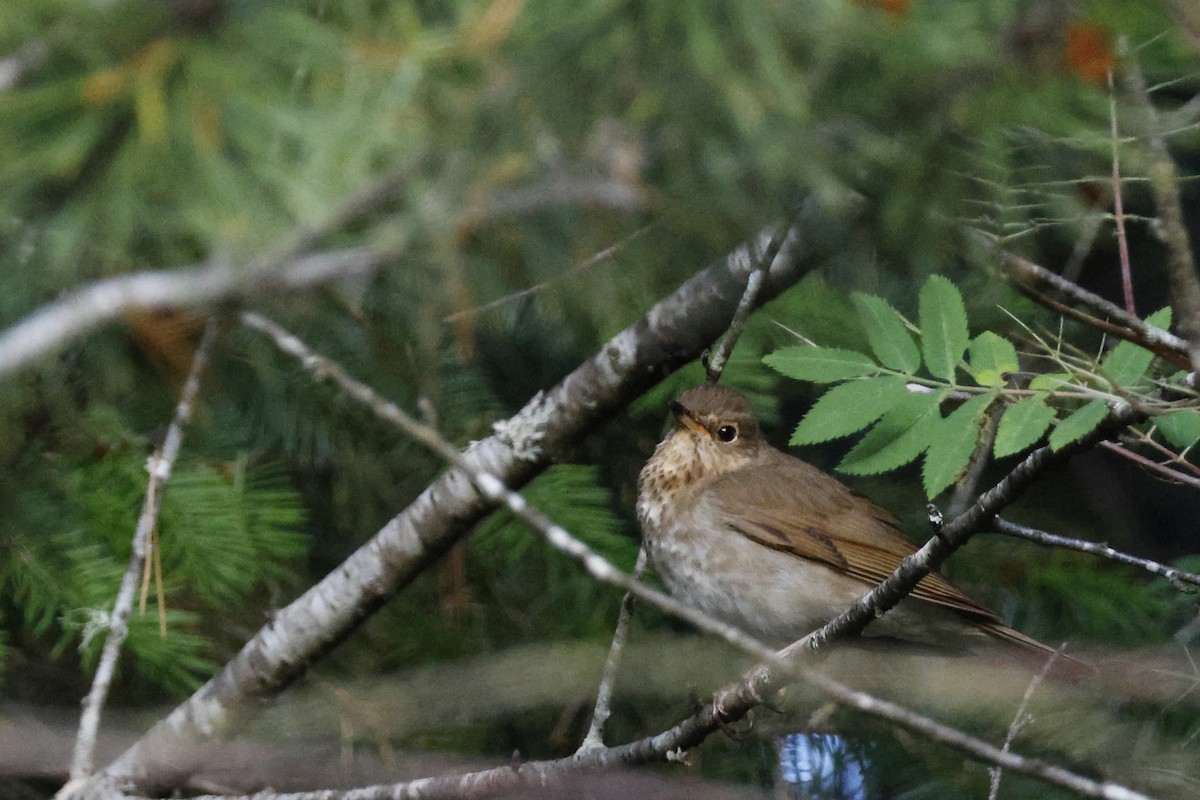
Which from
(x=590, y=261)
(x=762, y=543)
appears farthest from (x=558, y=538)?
(x=762, y=543)

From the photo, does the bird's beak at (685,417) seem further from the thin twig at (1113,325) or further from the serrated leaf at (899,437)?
the thin twig at (1113,325)

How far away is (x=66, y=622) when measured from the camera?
2393 mm

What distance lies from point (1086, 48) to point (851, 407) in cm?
74

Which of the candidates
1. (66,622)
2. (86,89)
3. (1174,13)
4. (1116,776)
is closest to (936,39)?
(1174,13)

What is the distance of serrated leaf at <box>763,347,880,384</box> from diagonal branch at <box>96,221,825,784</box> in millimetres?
392

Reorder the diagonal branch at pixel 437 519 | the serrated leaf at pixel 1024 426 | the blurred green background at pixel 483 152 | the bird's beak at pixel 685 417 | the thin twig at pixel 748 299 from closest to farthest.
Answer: the blurred green background at pixel 483 152 < the serrated leaf at pixel 1024 426 < the thin twig at pixel 748 299 < the diagonal branch at pixel 437 519 < the bird's beak at pixel 685 417

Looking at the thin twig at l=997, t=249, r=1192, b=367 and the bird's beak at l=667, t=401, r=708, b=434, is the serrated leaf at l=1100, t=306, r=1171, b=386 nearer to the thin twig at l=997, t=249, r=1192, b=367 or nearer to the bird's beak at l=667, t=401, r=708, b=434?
the thin twig at l=997, t=249, r=1192, b=367

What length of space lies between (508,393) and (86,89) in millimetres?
1968

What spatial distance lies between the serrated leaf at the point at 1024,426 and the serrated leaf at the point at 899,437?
150 mm

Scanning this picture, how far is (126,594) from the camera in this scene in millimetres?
1956

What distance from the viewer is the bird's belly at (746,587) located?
296 centimetres

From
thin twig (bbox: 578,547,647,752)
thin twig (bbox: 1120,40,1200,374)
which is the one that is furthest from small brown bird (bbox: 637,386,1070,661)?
thin twig (bbox: 1120,40,1200,374)

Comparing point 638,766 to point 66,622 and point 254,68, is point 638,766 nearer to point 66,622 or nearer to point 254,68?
point 66,622

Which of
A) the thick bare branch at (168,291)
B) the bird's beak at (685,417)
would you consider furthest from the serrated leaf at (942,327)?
the bird's beak at (685,417)
